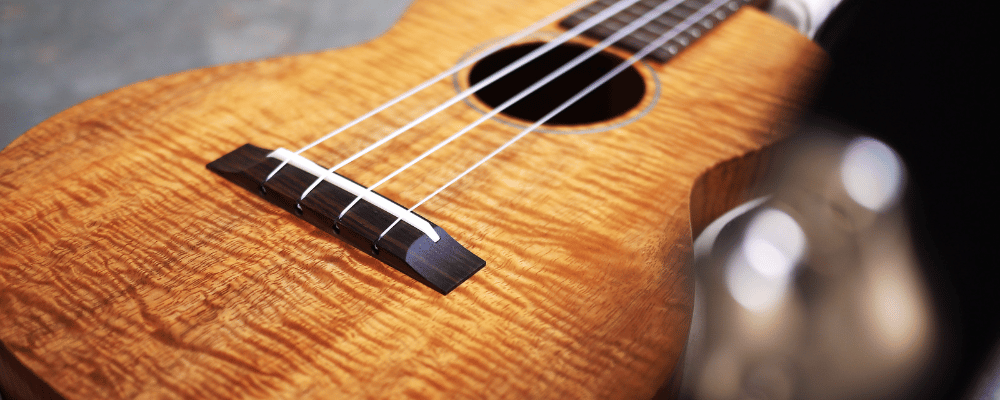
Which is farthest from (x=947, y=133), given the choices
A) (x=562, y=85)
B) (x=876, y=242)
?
(x=562, y=85)

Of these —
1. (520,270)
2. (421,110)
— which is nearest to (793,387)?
(520,270)

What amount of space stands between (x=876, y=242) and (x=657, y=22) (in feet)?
1.26

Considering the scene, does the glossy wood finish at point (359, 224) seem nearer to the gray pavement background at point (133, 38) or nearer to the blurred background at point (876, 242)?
the blurred background at point (876, 242)

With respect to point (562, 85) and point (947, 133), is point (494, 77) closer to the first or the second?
point (562, 85)

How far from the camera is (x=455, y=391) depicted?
38 cm

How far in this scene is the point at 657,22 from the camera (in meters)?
0.85

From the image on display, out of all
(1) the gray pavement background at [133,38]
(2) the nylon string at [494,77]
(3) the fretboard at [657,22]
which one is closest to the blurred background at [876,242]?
(3) the fretboard at [657,22]

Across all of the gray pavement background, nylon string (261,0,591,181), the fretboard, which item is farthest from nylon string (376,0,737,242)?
the gray pavement background

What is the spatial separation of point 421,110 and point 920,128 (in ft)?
1.72

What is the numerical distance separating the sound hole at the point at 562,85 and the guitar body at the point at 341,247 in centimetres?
8

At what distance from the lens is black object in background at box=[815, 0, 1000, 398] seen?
58cm

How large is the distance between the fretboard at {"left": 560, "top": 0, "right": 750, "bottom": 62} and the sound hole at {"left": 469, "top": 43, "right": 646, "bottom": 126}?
0.03 metres

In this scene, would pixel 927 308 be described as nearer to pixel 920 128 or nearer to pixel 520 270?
pixel 920 128

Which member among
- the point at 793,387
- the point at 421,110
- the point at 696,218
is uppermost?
the point at 421,110
